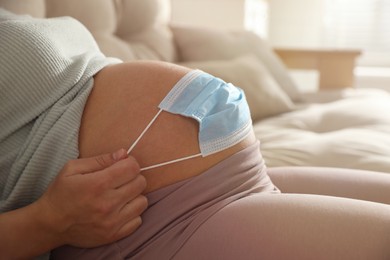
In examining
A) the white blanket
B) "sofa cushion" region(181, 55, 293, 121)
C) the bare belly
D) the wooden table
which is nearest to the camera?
the bare belly

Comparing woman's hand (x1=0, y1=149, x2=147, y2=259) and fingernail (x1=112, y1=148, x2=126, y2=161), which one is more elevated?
fingernail (x1=112, y1=148, x2=126, y2=161)

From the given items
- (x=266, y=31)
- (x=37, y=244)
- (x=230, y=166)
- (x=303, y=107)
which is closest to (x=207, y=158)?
(x=230, y=166)

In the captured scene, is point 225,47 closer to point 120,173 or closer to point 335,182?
point 335,182

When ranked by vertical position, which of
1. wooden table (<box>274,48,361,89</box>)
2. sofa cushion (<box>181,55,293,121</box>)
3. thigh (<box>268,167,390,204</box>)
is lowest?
wooden table (<box>274,48,361,89</box>)

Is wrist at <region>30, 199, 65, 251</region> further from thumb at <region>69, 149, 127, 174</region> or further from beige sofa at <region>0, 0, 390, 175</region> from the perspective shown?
beige sofa at <region>0, 0, 390, 175</region>

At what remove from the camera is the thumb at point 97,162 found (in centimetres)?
71

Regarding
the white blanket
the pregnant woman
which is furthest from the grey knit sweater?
the white blanket

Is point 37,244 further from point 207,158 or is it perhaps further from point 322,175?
point 322,175

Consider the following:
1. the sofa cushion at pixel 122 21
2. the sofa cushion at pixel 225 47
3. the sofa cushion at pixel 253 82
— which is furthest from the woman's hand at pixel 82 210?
the sofa cushion at pixel 225 47

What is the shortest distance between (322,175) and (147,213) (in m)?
0.38

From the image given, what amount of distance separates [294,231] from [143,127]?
0.79ft

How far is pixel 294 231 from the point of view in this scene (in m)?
0.65

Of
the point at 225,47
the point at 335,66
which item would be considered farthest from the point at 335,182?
the point at 335,66

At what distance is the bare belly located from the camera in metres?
0.75
